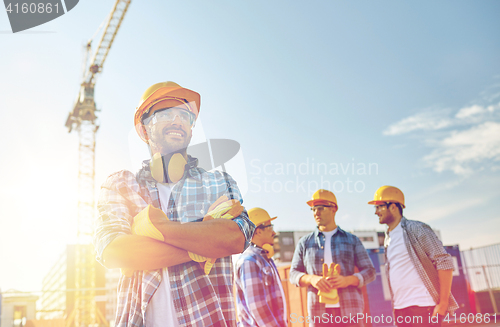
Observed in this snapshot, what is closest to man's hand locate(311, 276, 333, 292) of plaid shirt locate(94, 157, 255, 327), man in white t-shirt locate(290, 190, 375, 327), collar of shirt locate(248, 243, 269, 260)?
man in white t-shirt locate(290, 190, 375, 327)

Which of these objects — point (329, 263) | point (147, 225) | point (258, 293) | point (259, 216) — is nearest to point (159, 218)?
point (147, 225)

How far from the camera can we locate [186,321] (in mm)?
1542

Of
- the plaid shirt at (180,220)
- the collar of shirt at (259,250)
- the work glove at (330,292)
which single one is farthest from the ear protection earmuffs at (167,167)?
the work glove at (330,292)

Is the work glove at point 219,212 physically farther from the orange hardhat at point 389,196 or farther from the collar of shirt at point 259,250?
the orange hardhat at point 389,196

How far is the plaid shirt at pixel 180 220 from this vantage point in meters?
1.57

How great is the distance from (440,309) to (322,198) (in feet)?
6.35

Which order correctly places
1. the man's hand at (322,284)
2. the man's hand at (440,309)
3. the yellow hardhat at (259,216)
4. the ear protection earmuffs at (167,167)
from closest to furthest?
the ear protection earmuffs at (167,167) < the man's hand at (440,309) < the man's hand at (322,284) < the yellow hardhat at (259,216)

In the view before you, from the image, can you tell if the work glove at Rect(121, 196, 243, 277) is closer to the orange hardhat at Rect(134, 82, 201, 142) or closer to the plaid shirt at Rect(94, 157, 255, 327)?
the plaid shirt at Rect(94, 157, 255, 327)

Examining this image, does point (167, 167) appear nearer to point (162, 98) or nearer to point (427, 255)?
point (162, 98)

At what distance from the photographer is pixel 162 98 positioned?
1.93 meters

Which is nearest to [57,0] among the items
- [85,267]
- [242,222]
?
[242,222]

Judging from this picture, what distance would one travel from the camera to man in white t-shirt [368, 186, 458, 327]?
386cm

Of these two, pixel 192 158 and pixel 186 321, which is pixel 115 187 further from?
pixel 186 321

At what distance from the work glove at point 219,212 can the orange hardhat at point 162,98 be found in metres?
0.53
